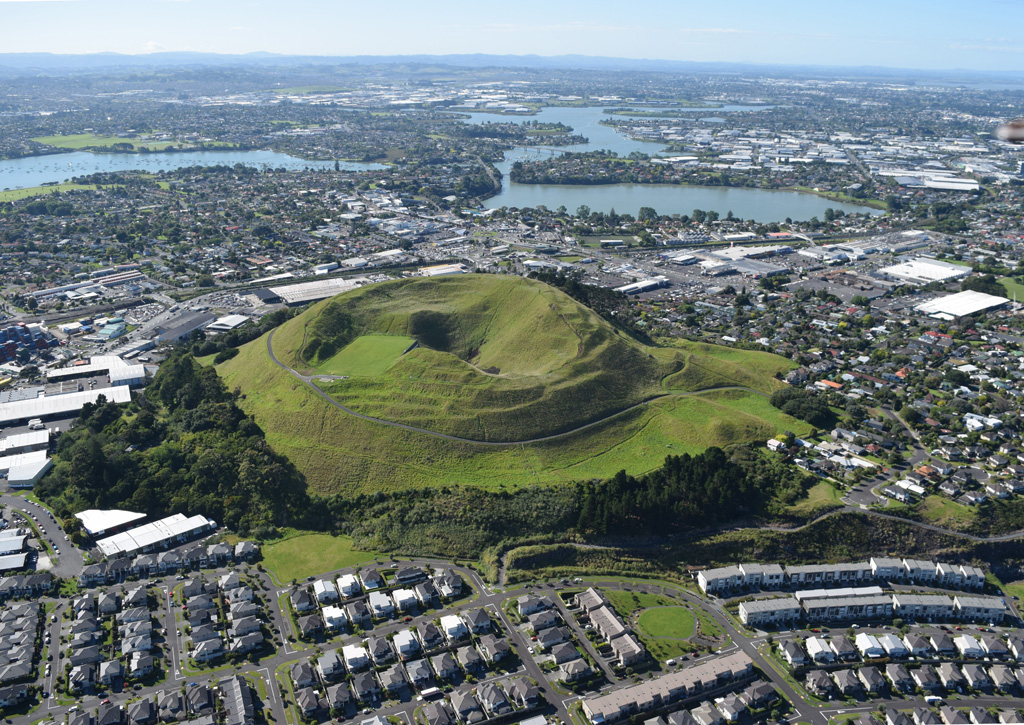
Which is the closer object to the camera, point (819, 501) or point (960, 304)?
point (819, 501)

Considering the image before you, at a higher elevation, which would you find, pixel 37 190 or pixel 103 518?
pixel 37 190

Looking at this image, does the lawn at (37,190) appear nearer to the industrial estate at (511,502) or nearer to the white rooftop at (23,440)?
the industrial estate at (511,502)

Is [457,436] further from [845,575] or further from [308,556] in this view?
[845,575]

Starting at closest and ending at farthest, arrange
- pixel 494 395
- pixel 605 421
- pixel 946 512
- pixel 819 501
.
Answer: pixel 946 512, pixel 819 501, pixel 494 395, pixel 605 421

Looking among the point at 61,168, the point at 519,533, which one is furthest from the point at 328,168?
the point at 519,533

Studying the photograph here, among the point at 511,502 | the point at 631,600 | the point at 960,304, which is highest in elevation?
the point at 960,304

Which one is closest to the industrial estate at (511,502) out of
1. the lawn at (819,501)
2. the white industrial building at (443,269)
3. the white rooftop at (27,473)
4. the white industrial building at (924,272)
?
the lawn at (819,501)

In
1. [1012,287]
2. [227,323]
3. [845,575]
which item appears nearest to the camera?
[845,575]

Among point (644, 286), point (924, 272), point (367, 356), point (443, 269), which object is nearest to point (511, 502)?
point (367, 356)
